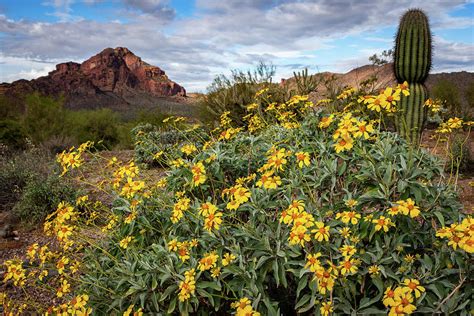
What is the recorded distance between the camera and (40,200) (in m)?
5.85

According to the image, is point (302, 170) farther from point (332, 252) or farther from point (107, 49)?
point (107, 49)

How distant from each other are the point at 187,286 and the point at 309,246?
2.44 ft

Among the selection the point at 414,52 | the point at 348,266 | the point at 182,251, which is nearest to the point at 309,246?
the point at 348,266

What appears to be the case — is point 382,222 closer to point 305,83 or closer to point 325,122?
point 325,122

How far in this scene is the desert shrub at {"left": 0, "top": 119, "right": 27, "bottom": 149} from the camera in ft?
38.3

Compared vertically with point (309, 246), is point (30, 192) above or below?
below

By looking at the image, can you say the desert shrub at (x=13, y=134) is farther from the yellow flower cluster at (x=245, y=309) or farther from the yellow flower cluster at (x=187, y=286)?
the yellow flower cluster at (x=245, y=309)

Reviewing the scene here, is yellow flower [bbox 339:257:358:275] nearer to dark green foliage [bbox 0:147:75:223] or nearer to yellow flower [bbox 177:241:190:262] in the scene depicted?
yellow flower [bbox 177:241:190:262]

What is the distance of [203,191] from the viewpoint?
3.29m

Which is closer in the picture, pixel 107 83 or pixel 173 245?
pixel 173 245

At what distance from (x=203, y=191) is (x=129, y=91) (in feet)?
191

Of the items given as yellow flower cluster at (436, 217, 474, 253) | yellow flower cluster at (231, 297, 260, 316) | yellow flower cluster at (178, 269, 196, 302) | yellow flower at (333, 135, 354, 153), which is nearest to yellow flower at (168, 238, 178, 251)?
yellow flower cluster at (178, 269, 196, 302)

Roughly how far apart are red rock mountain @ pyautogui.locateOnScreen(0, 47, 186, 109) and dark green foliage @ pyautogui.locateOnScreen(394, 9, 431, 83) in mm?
35957

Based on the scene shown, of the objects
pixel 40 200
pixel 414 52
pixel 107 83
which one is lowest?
pixel 40 200
